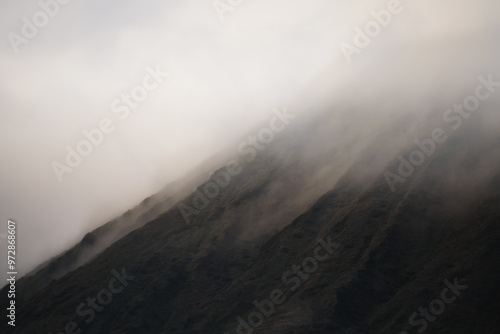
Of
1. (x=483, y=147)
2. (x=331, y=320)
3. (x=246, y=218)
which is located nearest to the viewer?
(x=331, y=320)

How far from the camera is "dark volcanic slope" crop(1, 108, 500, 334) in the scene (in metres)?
94.7

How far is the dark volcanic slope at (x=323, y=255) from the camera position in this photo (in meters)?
94.7

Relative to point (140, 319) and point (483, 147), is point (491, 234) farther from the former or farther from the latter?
point (140, 319)

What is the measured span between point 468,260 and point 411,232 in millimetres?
17291

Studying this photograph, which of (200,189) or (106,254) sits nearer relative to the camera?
(106,254)

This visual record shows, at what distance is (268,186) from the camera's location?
15125 cm

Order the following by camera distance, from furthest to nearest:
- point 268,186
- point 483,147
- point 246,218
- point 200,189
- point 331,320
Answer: point 200,189 < point 268,186 < point 246,218 < point 483,147 < point 331,320

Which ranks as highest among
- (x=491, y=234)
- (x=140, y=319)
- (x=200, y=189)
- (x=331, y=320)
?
(x=200, y=189)

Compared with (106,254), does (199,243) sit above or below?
below

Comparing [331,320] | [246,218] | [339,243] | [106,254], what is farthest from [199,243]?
[331,320]

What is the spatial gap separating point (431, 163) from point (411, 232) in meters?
24.2

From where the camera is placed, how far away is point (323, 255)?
372 ft

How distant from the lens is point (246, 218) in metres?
140

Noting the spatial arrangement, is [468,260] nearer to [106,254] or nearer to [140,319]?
[140,319]
